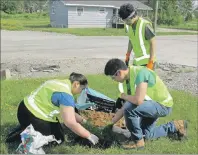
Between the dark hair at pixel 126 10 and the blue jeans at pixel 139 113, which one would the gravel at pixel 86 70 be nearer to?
the dark hair at pixel 126 10

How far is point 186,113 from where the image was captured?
6.40 metres

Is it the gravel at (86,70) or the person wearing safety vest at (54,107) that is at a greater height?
the person wearing safety vest at (54,107)

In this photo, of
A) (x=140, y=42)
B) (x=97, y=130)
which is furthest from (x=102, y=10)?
(x=97, y=130)

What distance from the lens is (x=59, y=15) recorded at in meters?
40.4

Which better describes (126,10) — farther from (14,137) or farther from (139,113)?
(14,137)

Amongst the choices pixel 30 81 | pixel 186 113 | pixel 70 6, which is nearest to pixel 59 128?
pixel 186 113

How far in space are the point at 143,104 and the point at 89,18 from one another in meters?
37.0

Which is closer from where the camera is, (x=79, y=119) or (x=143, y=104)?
(x=143, y=104)

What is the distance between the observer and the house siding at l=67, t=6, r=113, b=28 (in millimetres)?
39481

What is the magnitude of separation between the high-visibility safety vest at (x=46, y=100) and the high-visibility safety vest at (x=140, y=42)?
1727mm

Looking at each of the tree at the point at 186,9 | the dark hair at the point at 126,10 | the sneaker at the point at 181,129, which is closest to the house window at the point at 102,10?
the tree at the point at 186,9

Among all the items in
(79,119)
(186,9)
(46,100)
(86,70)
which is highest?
(46,100)

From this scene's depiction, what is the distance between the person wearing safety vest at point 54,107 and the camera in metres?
3.91

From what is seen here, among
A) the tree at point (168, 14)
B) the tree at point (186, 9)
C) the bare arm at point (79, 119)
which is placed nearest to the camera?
the bare arm at point (79, 119)
